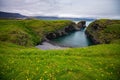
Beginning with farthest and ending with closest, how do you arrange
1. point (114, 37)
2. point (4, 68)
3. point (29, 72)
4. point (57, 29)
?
point (57, 29) < point (114, 37) < point (4, 68) < point (29, 72)

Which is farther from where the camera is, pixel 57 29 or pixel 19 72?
pixel 57 29

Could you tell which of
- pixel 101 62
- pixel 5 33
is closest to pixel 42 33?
pixel 5 33

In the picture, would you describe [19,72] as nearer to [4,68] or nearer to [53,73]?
[4,68]

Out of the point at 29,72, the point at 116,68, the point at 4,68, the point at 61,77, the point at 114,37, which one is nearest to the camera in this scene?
the point at 61,77

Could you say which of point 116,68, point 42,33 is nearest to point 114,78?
point 116,68

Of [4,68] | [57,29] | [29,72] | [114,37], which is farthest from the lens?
[57,29]

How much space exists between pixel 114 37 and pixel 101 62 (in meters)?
97.7

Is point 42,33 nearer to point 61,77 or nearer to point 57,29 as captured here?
point 57,29

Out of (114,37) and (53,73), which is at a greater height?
(53,73)

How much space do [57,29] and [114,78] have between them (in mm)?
145005

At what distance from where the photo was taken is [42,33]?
141 m

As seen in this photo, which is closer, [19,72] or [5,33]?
[19,72]

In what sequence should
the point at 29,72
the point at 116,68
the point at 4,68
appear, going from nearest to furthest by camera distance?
the point at 29,72
the point at 4,68
the point at 116,68

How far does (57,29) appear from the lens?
167625 millimetres
